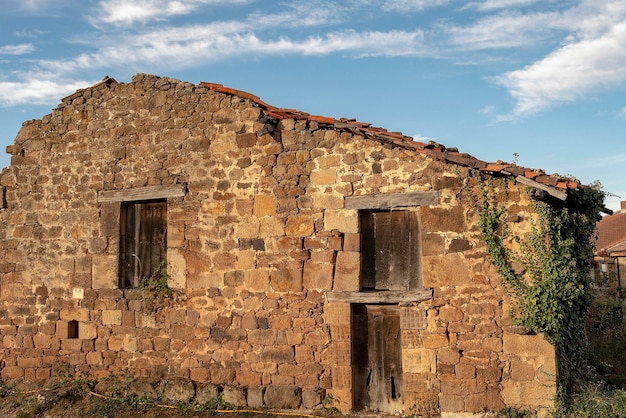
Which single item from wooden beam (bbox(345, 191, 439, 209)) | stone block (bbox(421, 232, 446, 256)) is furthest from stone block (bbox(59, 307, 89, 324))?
stone block (bbox(421, 232, 446, 256))

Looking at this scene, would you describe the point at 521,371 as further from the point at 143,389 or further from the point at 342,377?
the point at 143,389

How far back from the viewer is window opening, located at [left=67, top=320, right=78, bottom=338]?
8.93 metres

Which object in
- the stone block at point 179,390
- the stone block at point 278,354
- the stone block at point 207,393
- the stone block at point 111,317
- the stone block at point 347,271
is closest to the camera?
the stone block at point 347,271

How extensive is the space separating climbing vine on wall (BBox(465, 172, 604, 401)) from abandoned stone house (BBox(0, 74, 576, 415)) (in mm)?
170

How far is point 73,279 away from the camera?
9.02 meters

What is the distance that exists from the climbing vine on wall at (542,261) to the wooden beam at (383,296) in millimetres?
979

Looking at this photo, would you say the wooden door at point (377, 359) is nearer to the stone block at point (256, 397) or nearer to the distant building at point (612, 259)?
the stone block at point (256, 397)

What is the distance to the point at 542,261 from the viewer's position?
655 centimetres

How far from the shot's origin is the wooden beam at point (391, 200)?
7.01 m

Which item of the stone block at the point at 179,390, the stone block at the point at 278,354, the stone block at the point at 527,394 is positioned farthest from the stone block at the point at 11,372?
the stone block at the point at 527,394

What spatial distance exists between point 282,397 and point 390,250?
8.05 feet

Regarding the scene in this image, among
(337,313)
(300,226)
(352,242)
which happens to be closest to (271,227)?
(300,226)

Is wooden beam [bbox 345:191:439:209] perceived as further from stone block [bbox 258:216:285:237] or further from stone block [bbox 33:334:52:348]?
stone block [bbox 33:334:52:348]

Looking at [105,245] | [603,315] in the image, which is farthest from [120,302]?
[603,315]
